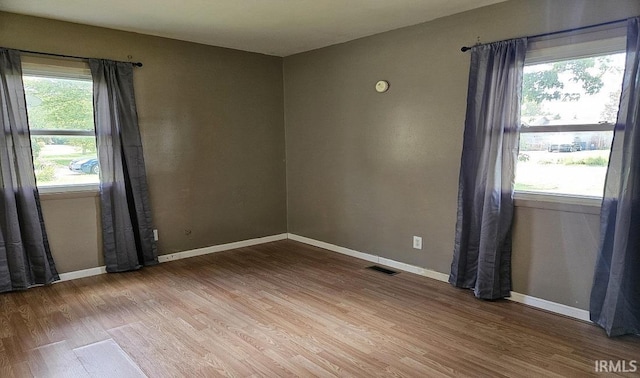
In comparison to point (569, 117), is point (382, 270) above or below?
below

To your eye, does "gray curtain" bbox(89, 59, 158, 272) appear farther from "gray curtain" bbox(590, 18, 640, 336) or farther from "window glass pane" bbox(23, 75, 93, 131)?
"gray curtain" bbox(590, 18, 640, 336)

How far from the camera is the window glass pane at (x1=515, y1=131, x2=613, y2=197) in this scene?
111 inches

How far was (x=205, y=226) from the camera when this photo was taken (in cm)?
478

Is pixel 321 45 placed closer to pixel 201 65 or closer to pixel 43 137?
pixel 201 65

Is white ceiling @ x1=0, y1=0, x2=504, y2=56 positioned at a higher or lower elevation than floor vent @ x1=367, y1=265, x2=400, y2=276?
higher

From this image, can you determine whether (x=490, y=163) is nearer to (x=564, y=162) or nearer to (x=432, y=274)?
(x=564, y=162)

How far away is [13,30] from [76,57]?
0.49 meters

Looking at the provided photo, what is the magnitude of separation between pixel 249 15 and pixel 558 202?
2.97 meters

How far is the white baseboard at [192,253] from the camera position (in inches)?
153

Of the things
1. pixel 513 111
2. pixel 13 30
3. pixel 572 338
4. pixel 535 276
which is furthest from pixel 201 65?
pixel 572 338

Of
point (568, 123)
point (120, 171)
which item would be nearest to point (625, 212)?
point (568, 123)

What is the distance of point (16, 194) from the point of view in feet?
11.5

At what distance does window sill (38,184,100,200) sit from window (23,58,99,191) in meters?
0.01
